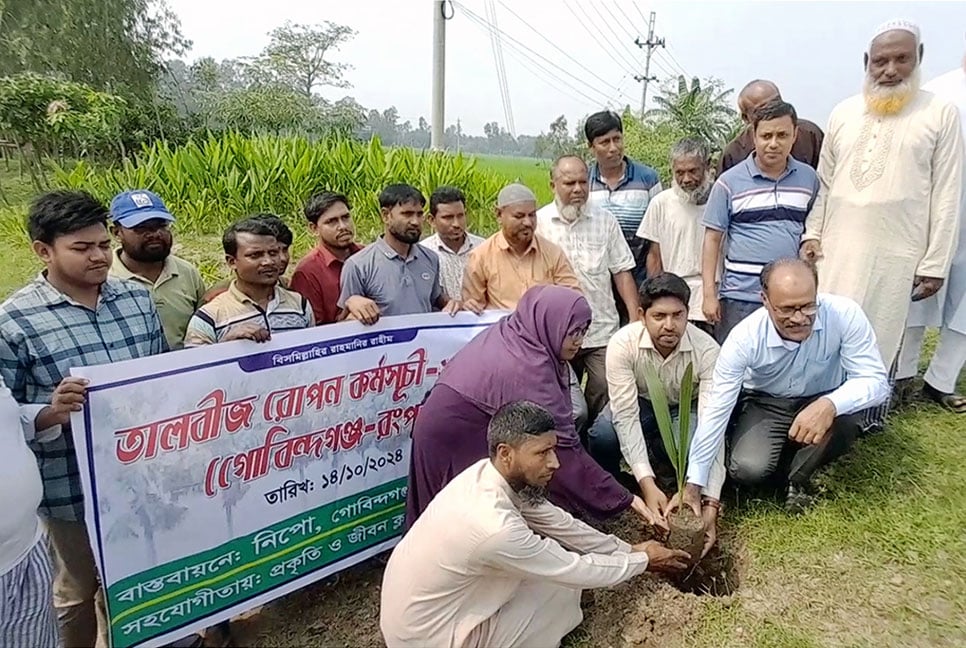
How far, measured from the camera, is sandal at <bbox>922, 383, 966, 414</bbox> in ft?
13.7

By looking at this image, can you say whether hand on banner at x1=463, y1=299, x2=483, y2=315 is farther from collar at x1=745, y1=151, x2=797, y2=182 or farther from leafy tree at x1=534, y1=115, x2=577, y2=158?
leafy tree at x1=534, y1=115, x2=577, y2=158

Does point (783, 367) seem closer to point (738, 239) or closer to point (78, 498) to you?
point (738, 239)

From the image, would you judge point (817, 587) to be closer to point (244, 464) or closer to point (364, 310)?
point (364, 310)

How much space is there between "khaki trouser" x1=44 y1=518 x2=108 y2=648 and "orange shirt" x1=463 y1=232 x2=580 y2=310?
79.7 inches

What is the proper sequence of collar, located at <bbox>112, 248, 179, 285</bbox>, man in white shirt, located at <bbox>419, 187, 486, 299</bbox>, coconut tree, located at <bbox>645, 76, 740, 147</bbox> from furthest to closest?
coconut tree, located at <bbox>645, 76, 740, 147</bbox> → man in white shirt, located at <bbox>419, 187, 486, 299</bbox> → collar, located at <bbox>112, 248, 179, 285</bbox>

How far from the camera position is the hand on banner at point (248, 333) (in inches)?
105

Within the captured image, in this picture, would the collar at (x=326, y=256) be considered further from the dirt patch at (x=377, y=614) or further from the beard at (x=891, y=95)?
the beard at (x=891, y=95)

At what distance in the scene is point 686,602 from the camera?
109 inches

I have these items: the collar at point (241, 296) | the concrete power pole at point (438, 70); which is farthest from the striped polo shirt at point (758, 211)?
the concrete power pole at point (438, 70)

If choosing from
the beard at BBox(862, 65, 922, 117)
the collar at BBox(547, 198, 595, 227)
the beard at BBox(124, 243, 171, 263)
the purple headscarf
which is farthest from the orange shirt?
the beard at BBox(862, 65, 922, 117)

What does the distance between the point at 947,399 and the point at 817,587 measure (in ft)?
7.12

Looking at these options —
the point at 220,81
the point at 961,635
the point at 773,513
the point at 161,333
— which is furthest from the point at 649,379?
the point at 220,81

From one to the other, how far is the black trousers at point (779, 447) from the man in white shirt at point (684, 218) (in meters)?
0.76

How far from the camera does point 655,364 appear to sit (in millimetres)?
3297
